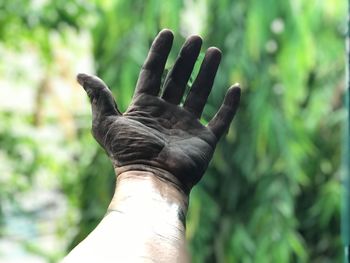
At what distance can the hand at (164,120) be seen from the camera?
100 cm

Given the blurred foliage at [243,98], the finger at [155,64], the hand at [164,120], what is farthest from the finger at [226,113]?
the blurred foliage at [243,98]

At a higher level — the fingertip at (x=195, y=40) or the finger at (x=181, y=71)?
the fingertip at (x=195, y=40)

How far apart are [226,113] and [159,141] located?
12 cm

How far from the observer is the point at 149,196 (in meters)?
0.94

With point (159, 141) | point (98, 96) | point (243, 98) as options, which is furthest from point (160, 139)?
point (243, 98)

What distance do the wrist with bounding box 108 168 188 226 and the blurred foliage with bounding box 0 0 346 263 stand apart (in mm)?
900

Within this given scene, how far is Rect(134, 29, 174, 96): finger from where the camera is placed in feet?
3.32

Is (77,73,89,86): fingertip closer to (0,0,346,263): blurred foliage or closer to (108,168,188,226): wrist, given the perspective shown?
(108,168,188,226): wrist

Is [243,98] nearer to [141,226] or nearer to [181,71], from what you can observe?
[181,71]

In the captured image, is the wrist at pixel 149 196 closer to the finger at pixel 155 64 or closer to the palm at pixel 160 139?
the palm at pixel 160 139

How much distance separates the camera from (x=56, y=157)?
104 inches

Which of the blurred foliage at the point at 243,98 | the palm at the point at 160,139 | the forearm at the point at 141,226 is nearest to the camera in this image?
the forearm at the point at 141,226

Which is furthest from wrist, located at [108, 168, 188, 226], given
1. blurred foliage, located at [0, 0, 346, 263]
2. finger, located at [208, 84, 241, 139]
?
blurred foliage, located at [0, 0, 346, 263]

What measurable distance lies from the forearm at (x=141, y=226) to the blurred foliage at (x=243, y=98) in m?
0.92
